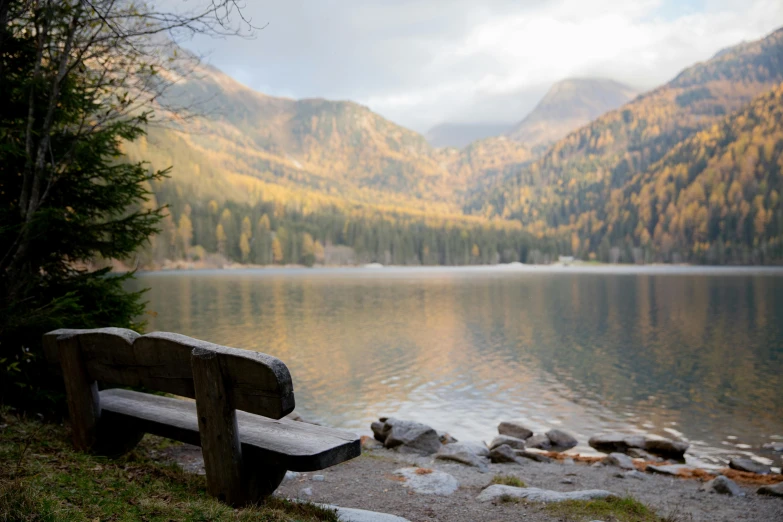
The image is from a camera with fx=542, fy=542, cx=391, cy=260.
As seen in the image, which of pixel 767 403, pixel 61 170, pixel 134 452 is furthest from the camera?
pixel 767 403

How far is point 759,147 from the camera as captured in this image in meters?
193

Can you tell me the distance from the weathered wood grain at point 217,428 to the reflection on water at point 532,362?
39.5ft

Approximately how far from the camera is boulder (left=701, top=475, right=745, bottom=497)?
9573 mm

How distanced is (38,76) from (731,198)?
214 metres

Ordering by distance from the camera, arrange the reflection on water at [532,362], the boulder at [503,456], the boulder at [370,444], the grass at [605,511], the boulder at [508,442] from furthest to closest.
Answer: the reflection on water at [532,362] < the boulder at [508,442] < the boulder at [370,444] < the boulder at [503,456] < the grass at [605,511]

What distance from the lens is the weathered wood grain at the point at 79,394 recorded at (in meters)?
5.58

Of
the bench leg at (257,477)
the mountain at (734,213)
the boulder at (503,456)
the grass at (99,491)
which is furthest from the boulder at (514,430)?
the mountain at (734,213)

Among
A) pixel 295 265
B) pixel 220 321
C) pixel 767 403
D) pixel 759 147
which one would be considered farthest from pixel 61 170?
pixel 759 147

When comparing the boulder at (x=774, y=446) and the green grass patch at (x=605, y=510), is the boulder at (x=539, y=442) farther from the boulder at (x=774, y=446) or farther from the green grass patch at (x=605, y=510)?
the green grass patch at (x=605, y=510)

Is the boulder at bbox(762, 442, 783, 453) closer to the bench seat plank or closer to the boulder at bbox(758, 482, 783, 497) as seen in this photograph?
the boulder at bbox(758, 482, 783, 497)

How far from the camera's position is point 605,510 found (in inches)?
251

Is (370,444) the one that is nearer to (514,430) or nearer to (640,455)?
(514,430)

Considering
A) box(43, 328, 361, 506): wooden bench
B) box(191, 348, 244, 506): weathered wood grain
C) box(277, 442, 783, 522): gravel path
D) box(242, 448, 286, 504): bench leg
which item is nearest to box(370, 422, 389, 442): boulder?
box(277, 442, 783, 522): gravel path

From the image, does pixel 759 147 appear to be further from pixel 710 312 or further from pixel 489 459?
pixel 489 459
